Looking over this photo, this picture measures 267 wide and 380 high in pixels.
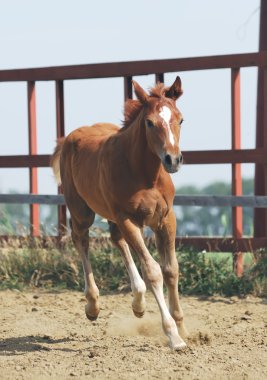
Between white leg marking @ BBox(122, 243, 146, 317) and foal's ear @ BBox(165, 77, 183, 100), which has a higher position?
foal's ear @ BBox(165, 77, 183, 100)

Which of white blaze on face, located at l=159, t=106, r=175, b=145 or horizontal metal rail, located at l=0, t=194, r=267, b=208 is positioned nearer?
white blaze on face, located at l=159, t=106, r=175, b=145

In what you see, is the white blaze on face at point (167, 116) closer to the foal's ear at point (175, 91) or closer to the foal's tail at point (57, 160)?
the foal's ear at point (175, 91)

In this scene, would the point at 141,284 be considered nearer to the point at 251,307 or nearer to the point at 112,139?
the point at 112,139

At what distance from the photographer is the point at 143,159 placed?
6.55m

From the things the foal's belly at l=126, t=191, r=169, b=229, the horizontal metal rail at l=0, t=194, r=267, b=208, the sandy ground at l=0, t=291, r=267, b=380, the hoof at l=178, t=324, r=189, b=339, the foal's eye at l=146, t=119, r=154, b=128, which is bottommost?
the sandy ground at l=0, t=291, r=267, b=380

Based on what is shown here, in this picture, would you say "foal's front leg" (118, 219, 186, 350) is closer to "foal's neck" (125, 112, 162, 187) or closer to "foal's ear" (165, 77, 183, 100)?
"foal's neck" (125, 112, 162, 187)

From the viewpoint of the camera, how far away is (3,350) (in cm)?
661

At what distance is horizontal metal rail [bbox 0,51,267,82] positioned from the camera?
9.67 m

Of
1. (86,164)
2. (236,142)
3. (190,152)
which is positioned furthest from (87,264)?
(236,142)

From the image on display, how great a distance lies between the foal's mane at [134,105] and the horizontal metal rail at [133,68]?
9.81ft

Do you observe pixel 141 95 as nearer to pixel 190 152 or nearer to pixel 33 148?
pixel 190 152

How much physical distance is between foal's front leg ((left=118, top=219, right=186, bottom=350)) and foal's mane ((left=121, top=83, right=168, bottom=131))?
95 centimetres

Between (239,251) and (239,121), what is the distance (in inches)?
59.5

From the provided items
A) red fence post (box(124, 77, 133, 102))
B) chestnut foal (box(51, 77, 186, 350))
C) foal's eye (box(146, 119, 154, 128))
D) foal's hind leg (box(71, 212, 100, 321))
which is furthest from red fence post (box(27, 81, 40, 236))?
foal's eye (box(146, 119, 154, 128))
